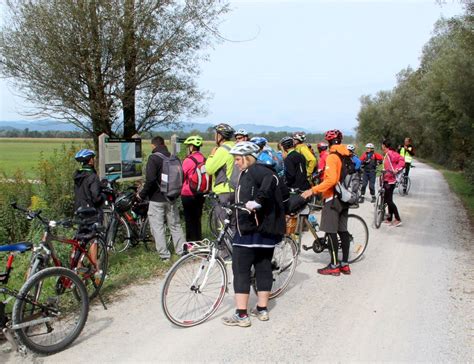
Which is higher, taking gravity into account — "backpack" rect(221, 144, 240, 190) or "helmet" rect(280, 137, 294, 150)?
"helmet" rect(280, 137, 294, 150)

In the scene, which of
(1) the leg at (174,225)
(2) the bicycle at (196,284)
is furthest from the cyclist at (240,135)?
(2) the bicycle at (196,284)

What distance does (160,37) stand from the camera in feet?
33.1

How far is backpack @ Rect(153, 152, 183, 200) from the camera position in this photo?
6719mm

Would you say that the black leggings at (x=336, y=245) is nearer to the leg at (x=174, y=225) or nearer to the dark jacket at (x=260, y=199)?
the dark jacket at (x=260, y=199)

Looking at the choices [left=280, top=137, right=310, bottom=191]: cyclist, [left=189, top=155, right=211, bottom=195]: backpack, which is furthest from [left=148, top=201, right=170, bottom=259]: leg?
[left=280, top=137, right=310, bottom=191]: cyclist

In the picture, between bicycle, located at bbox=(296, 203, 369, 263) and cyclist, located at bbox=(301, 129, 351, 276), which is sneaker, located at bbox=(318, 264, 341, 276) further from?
bicycle, located at bbox=(296, 203, 369, 263)

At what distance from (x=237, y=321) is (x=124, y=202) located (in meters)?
3.83

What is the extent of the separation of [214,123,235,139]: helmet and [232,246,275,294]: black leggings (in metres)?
2.39

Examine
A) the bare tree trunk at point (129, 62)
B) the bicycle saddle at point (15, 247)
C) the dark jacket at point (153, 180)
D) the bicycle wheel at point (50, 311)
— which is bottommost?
the bicycle wheel at point (50, 311)

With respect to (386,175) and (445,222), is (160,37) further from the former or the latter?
(445,222)

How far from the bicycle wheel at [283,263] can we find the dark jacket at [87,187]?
7.79 feet

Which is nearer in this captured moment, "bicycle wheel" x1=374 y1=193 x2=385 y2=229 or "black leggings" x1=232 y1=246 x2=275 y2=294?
"black leggings" x1=232 y1=246 x2=275 y2=294

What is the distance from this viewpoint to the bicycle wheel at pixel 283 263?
5.51 metres

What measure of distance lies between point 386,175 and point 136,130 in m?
6.05
